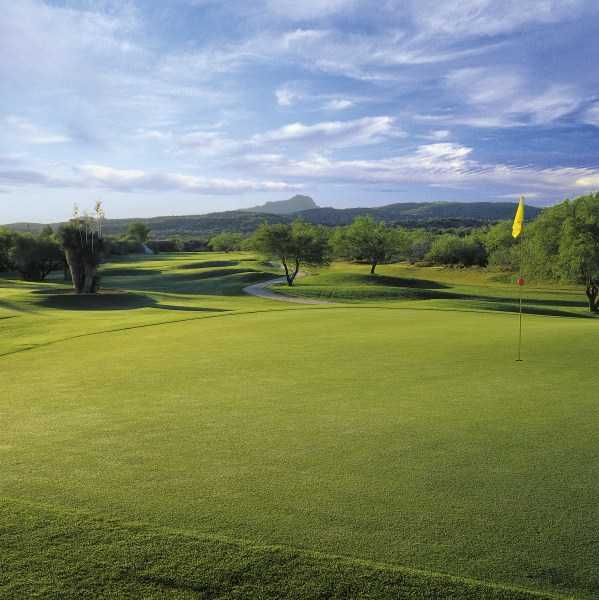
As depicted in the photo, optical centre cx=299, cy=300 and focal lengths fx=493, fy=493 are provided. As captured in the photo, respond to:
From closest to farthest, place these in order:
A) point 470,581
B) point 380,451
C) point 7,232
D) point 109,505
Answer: point 470,581 < point 109,505 < point 380,451 < point 7,232

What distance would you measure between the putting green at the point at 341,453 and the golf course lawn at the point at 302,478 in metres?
0.03

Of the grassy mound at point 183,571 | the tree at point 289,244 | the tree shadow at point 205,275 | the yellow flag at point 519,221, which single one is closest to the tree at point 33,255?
the tree shadow at point 205,275

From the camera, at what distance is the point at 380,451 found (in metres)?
6.37

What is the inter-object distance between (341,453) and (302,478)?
0.93 meters

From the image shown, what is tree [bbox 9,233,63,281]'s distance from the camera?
227 ft

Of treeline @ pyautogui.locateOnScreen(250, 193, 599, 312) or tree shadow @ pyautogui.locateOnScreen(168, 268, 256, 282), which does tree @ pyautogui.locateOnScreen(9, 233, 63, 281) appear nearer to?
tree shadow @ pyautogui.locateOnScreen(168, 268, 256, 282)

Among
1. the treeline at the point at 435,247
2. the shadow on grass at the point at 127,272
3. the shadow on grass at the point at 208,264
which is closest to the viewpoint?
the treeline at the point at 435,247

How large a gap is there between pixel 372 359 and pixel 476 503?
7.85m

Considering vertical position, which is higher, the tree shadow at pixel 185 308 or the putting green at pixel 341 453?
the putting green at pixel 341 453

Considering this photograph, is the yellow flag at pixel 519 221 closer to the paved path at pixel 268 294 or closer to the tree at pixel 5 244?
the paved path at pixel 268 294

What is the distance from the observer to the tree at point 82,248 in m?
40.4

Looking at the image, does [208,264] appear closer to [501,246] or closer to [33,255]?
[33,255]

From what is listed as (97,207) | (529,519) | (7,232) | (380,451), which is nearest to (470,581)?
(529,519)

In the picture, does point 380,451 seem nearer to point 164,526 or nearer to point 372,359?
point 164,526
